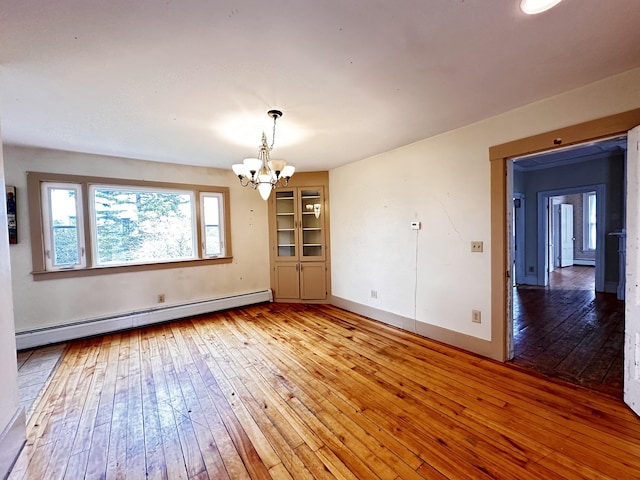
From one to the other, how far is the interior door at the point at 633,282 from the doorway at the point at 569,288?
10.4 inches

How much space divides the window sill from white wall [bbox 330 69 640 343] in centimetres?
234

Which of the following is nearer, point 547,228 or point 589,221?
point 547,228

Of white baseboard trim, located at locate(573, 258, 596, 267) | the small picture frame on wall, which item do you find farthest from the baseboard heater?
white baseboard trim, located at locate(573, 258, 596, 267)

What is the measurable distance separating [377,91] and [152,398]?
10.1ft

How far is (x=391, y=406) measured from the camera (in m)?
1.99

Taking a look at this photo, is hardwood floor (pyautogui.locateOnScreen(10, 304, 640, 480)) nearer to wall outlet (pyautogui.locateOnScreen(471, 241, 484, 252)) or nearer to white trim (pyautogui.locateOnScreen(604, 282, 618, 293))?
wall outlet (pyautogui.locateOnScreen(471, 241, 484, 252))

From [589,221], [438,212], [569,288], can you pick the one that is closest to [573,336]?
[438,212]

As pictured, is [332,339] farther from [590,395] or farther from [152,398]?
[590,395]

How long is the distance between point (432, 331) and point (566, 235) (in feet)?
27.8

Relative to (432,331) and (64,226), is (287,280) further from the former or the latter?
(64,226)

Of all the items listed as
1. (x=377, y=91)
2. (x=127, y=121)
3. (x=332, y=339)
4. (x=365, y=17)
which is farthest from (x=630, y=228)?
(x=127, y=121)

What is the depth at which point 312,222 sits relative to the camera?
4.90 m

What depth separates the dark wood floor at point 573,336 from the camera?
2.35 meters

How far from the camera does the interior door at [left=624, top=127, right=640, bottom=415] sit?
1805 mm
